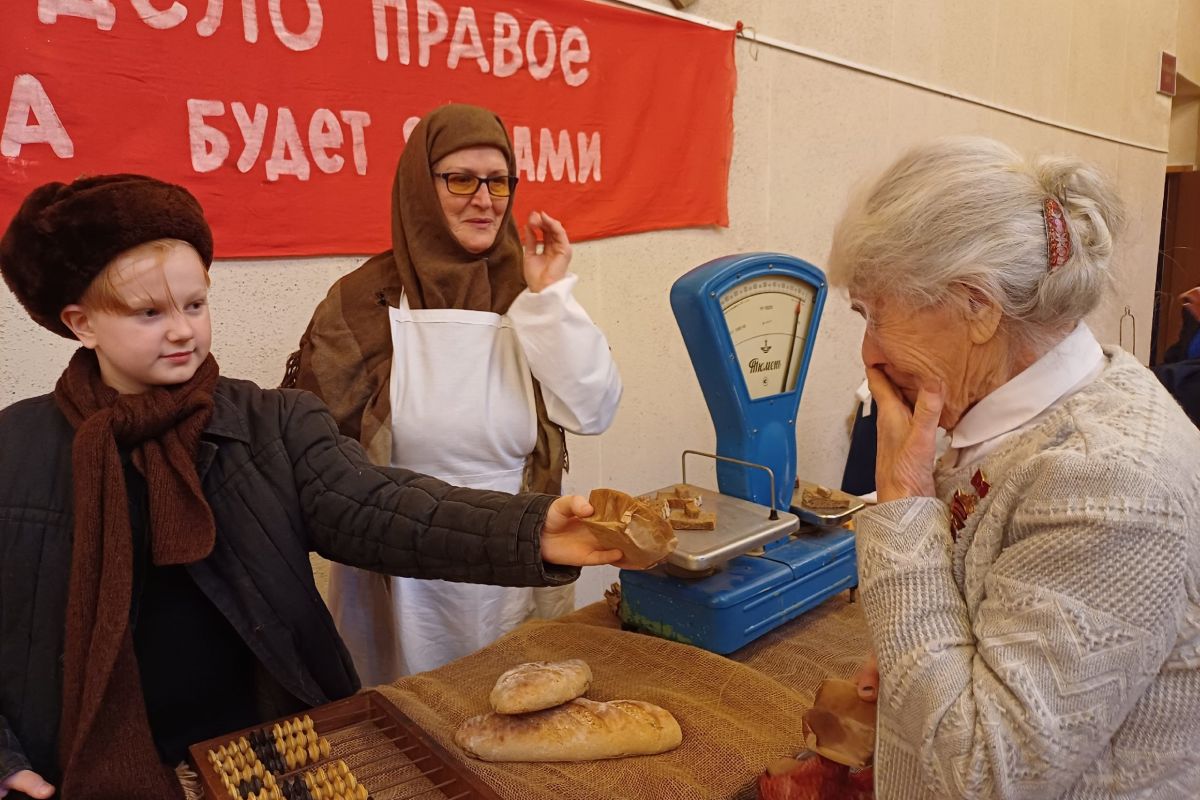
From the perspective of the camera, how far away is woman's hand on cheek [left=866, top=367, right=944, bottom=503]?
107cm

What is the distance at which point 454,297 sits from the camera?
178cm

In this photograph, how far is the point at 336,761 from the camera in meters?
1.04

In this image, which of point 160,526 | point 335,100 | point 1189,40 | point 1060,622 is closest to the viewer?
point 1060,622

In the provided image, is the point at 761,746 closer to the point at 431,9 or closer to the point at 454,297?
the point at 454,297

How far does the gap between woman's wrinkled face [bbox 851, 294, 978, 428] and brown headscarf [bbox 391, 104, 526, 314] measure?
920mm

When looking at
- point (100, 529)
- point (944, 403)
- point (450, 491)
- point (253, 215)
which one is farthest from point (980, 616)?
point (253, 215)

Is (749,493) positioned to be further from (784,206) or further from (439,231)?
(784,206)

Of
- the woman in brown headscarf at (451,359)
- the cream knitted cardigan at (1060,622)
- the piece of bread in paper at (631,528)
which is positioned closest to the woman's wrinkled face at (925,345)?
the cream knitted cardigan at (1060,622)

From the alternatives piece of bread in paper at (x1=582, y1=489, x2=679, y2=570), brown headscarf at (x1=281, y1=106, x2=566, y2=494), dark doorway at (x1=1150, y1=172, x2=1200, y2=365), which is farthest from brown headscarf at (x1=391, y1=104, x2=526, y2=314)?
dark doorway at (x1=1150, y1=172, x2=1200, y2=365)

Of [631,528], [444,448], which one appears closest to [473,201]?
[444,448]

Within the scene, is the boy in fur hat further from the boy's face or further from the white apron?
the white apron

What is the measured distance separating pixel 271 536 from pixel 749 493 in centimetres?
95

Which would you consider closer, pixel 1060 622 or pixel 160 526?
pixel 1060 622

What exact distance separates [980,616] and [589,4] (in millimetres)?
2370
